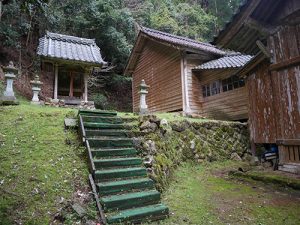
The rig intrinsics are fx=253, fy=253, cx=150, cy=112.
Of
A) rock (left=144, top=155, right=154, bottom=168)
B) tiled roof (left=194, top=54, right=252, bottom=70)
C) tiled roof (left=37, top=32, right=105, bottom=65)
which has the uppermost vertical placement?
tiled roof (left=37, top=32, right=105, bottom=65)

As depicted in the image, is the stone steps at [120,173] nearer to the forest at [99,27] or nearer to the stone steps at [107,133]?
the stone steps at [107,133]

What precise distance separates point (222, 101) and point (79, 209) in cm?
1123

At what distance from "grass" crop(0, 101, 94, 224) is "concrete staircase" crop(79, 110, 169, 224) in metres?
0.38

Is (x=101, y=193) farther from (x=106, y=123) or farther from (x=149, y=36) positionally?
(x=149, y=36)

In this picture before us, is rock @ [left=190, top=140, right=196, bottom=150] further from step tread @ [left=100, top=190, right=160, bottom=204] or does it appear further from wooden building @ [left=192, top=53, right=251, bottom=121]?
step tread @ [left=100, top=190, right=160, bottom=204]

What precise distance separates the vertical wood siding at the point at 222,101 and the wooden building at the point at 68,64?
6304mm

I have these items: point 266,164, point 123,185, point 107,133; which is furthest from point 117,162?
point 266,164

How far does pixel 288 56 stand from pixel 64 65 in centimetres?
1255

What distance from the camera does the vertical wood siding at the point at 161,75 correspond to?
15.7 metres

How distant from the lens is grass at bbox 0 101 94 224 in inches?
174

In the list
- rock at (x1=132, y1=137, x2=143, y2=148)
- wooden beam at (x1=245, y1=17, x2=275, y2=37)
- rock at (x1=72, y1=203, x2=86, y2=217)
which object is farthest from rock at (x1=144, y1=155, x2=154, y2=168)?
wooden beam at (x1=245, y1=17, x2=275, y2=37)

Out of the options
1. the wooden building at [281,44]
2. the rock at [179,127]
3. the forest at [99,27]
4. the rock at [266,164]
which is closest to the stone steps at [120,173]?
the wooden building at [281,44]

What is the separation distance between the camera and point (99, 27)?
22266 mm

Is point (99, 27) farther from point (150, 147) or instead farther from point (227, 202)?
point (227, 202)
